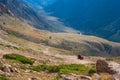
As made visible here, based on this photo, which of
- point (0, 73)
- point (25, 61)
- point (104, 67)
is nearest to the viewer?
point (0, 73)

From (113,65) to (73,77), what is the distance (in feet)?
10.7

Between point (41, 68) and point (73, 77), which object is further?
point (41, 68)

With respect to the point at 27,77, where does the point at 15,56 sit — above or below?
above

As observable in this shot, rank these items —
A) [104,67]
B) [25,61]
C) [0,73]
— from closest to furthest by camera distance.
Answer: [0,73] → [104,67] → [25,61]

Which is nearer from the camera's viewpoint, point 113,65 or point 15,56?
point 113,65

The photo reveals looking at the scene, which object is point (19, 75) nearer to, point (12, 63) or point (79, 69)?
point (12, 63)

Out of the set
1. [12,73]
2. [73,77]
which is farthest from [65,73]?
[12,73]

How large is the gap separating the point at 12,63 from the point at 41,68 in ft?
7.92

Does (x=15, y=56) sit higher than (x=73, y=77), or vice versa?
(x=15, y=56)

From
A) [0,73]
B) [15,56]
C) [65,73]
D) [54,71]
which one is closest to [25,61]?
[15,56]

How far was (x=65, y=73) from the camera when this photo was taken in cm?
2827

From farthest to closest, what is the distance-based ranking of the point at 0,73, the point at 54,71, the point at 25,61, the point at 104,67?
the point at 25,61 < the point at 54,71 < the point at 104,67 < the point at 0,73

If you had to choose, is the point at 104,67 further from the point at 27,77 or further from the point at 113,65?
the point at 27,77

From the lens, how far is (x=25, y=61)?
33.5 m
